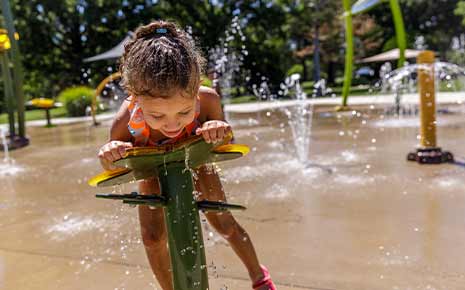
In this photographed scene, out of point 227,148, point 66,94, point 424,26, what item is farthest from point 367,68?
point 227,148

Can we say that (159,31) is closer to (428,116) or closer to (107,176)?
(107,176)

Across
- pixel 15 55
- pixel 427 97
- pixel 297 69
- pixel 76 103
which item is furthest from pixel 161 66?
pixel 297 69

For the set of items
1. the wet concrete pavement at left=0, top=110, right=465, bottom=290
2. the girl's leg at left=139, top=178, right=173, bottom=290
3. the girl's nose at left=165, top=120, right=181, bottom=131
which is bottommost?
the wet concrete pavement at left=0, top=110, right=465, bottom=290

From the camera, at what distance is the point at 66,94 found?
19656mm

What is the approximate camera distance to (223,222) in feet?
6.68

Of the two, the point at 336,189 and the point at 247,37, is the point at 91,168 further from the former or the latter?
the point at 247,37

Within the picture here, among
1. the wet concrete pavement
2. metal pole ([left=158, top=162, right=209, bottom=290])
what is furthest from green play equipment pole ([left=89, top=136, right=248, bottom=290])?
the wet concrete pavement

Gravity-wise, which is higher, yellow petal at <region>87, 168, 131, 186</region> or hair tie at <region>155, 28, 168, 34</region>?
hair tie at <region>155, 28, 168, 34</region>

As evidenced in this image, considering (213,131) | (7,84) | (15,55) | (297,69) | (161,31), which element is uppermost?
(297,69)

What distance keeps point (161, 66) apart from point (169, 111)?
13 centimetres

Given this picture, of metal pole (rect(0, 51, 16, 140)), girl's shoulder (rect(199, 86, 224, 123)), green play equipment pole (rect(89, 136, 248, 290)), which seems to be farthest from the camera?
metal pole (rect(0, 51, 16, 140))

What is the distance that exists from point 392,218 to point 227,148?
207 centimetres

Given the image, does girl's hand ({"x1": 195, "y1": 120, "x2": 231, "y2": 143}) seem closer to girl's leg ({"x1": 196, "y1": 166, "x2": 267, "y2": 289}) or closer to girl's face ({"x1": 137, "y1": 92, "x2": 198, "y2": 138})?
girl's face ({"x1": 137, "y1": 92, "x2": 198, "y2": 138})

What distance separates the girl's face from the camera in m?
1.46
